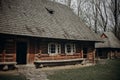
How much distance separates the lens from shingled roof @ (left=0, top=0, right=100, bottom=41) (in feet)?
59.2

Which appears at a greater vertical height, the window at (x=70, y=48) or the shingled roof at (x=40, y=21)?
the shingled roof at (x=40, y=21)

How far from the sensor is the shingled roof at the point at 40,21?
1806 centimetres

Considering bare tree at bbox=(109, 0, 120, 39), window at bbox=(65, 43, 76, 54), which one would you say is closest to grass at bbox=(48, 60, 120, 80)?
window at bbox=(65, 43, 76, 54)

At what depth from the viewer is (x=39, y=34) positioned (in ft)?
62.5

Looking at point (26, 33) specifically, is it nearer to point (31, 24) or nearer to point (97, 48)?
point (31, 24)

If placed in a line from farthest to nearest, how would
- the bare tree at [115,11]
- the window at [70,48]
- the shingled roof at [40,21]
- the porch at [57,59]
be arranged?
the bare tree at [115,11]
the window at [70,48]
the porch at [57,59]
the shingled roof at [40,21]

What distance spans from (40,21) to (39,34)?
265cm

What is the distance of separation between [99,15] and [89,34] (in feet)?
83.5

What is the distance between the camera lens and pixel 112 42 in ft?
128

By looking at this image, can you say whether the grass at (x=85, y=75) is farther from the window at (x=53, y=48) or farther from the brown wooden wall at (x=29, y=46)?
the window at (x=53, y=48)

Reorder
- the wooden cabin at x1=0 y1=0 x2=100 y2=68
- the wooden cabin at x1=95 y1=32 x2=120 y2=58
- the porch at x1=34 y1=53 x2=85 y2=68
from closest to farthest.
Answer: the wooden cabin at x1=0 y1=0 x2=100 y2=68 → the porch at x1=34 y1=53 x2=85 y2=68 → the wooden cabin at x1=95 y1=32 x2=120 y2=58

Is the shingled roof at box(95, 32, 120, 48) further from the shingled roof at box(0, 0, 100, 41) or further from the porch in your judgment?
the porch

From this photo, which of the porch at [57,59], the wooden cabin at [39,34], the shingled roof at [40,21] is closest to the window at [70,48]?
the wooden cabin at [39,34]

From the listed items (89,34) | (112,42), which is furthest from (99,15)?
(89,34)
